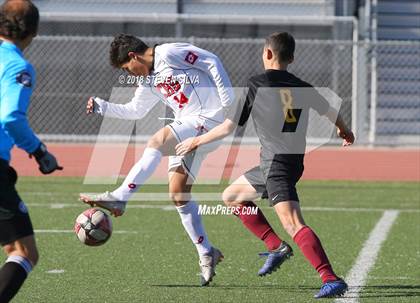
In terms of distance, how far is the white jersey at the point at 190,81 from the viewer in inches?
306

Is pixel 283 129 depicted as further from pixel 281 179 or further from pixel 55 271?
pixel 55 271

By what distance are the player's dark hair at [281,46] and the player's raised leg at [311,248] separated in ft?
3.18

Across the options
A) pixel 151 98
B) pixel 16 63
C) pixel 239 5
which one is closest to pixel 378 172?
pixel 239 5

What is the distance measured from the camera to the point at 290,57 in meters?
7.10

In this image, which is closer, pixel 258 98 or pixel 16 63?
pixel 16 63

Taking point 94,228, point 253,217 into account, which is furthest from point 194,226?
point 94,228

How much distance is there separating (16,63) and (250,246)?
4.57 meters

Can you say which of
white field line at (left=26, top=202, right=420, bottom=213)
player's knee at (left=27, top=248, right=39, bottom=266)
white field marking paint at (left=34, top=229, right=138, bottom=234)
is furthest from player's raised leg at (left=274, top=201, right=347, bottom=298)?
white field line at (left=26, top=202, right=420, bottom=213)

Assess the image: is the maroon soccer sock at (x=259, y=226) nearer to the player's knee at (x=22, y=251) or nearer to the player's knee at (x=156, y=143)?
the player's knee at (x=156, y=143)

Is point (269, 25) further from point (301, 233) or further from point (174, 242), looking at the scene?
point (301, 233)

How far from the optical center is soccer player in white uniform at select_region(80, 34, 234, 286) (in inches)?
302

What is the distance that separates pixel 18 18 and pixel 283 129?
2.28 meters

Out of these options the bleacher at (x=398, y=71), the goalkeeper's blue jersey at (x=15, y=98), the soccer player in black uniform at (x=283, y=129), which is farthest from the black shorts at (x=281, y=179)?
the bleacher at (x=398, y=71)

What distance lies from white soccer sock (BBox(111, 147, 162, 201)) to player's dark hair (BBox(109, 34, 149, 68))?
0.73 meters
